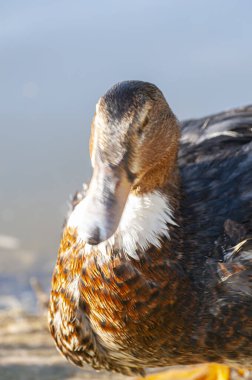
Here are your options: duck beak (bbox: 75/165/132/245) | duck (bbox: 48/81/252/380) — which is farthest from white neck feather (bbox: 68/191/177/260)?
duck beak (bbox: 75/165/132/245)

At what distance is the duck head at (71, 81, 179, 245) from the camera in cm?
342

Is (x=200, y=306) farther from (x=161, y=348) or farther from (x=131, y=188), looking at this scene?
(x=131, y=188)

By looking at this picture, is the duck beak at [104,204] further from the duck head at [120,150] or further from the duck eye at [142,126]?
the duck eye at [142,126]

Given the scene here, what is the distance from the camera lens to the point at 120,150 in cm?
346

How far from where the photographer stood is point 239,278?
3832 mm

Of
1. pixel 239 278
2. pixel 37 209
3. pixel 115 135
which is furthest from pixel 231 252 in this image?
pixel 37 209

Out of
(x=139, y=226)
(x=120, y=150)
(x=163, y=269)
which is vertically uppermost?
(x=120, y=150)

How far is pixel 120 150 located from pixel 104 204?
20cm

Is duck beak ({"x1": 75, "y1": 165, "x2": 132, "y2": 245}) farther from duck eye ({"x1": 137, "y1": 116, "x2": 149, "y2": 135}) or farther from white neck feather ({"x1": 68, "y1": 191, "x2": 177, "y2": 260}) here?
white neck feather ({"x1": 68, "y1": 191, "x2": 177, "y2": 260})

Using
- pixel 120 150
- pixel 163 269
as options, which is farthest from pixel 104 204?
pixel 163 269

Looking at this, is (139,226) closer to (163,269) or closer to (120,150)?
(163,269)

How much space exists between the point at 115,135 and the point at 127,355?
3.40 ft

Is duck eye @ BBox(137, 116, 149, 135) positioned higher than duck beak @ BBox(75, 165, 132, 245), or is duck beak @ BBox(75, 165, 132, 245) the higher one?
duck eye @ BBox(137, 116, 149, 135)

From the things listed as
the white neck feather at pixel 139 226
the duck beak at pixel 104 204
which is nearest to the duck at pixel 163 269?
the white neck feather at pixel 139 226
